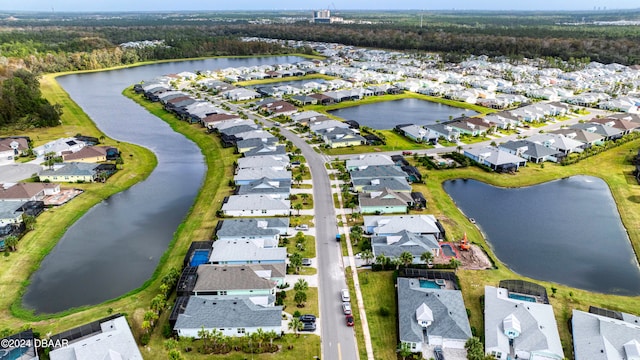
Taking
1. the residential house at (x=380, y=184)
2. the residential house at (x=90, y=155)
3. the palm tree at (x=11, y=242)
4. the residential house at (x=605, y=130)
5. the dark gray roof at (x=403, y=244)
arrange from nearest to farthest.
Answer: the dark gray roof at (x=403, y=244)
the palm tree at (x=11, y=242)
the residential house at (x=380, y=184)
the residential house at (x=90, y=155)
the residential house at (x=605, y=130)

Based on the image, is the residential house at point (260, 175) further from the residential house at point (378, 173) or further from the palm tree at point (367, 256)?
the palm tree at point (367, 256)

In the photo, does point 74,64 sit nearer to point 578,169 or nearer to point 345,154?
point 345,154

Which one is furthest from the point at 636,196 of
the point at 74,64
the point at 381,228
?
the point at 74,64

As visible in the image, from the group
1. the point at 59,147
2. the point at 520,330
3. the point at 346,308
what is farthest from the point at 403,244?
the point at 59,147

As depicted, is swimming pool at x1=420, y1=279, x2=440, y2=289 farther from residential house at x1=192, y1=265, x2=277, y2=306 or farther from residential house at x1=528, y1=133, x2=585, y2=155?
residential house at x1=528, y1=133, x2=585, y2=155

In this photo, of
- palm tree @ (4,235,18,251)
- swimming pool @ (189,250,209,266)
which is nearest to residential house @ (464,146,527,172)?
swimming pool @ (189,250,209,266)

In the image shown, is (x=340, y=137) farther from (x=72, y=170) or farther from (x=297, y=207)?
(x=72, y=170)

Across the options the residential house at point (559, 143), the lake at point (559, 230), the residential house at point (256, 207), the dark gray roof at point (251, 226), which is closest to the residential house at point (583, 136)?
the residential house at point (559, 143)
